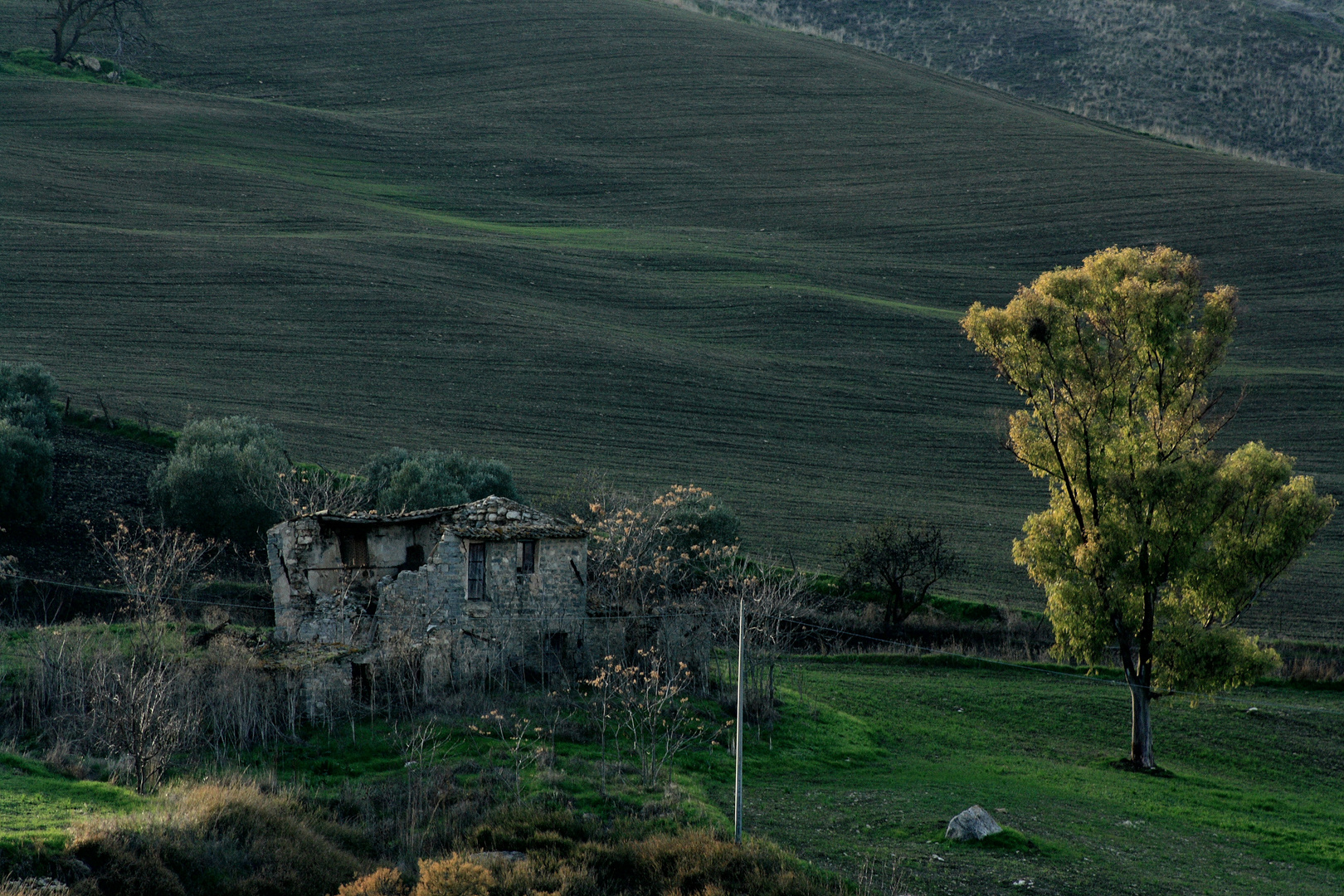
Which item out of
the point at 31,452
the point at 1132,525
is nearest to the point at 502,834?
the point at 1132,525

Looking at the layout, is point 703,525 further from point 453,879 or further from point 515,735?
point 453,879

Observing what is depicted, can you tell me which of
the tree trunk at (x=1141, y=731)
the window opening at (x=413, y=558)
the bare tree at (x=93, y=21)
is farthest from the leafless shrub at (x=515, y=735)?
the bare tree at (x=93, y=21)

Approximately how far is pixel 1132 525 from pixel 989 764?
6588 mm

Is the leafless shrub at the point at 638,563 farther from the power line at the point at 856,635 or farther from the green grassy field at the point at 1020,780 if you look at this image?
the green grassy field at the point at 1020,780

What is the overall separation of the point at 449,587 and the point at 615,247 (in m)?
62.3

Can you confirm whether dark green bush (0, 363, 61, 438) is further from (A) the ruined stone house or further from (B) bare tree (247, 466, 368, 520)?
(A) the ruined stone house

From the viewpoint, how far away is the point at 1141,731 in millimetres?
28969

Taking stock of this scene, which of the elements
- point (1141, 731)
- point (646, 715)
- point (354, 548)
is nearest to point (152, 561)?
point (354, 548)

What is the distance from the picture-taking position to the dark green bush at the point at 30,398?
4606 centimetres

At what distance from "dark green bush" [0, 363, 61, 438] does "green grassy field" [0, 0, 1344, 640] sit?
4.05 meters

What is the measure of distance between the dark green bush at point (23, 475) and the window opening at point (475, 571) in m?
20.6

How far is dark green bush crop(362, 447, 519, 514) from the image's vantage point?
4178 centimetres

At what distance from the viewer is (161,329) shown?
65.5 m

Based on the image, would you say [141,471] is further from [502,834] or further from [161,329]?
[502,834]
